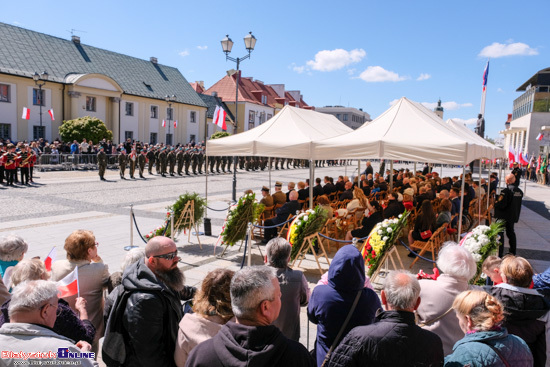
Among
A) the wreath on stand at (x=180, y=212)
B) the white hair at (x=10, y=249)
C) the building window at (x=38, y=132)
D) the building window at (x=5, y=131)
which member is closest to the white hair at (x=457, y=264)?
the white hair at (x=10, y=249)

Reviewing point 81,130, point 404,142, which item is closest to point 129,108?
point 81,130

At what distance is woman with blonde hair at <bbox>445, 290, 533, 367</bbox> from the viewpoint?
2328 millimetres

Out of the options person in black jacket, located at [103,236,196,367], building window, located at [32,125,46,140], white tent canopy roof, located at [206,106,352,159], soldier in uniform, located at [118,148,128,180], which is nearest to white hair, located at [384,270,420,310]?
person in black jacket, located at [103,236,196,367]

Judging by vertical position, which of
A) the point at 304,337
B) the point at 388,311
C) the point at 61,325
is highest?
the point at 388,311

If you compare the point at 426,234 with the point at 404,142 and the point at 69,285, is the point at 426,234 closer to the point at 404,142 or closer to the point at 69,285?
the point at 404,142

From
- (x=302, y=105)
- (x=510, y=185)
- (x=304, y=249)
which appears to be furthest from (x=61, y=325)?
(x=302, y=105)

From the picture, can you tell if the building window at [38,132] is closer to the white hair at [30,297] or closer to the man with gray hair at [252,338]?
the white hair at [30,297]

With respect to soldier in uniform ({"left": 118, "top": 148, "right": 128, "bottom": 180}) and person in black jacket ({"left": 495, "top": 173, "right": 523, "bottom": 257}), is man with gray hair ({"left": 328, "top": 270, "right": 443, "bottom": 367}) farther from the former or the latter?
soldier in uniform ({"left": 118, "top": 148, "right": 128, "bottom": 180})

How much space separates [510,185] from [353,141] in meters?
3.51

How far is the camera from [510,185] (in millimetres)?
8766

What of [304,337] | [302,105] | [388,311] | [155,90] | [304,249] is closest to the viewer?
[388,311]

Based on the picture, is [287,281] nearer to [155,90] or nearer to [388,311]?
[388,311]

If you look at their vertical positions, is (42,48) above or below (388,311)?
above

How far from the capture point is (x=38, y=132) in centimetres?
3359
